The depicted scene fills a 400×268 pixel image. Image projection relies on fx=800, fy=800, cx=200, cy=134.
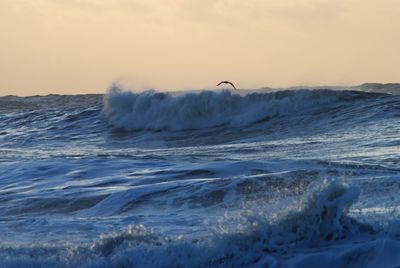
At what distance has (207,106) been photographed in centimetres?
2183

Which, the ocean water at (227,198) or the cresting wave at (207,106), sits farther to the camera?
the cresting wave at (207,106)

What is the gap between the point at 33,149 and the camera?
17297mm

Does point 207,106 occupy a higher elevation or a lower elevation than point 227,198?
higher

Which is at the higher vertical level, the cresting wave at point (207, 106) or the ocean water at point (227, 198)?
the cresting wave at point (207, 106)

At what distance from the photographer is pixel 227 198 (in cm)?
728

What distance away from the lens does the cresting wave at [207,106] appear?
62.7 ft

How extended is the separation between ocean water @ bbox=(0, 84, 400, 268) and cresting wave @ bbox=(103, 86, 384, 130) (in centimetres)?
49

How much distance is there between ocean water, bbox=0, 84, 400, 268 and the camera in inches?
201

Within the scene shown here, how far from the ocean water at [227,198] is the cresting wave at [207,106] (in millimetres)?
487

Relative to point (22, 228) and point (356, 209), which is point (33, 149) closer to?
point (22, 228)

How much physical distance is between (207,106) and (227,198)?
47.9 ft

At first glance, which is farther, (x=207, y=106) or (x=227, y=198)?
(x=207, y=106)

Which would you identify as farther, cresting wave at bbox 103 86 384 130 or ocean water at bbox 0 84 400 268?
cresting wave at bbox 103 86 384 130

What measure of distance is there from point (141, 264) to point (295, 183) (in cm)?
289
